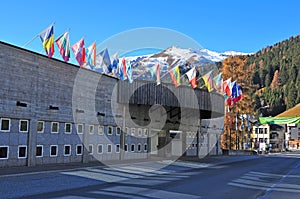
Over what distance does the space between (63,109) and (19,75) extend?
4290 mm

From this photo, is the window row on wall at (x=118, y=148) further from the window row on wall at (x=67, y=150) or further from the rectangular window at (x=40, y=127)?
the rectangular window at (x=40, y=127)

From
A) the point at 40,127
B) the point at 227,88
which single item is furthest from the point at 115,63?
the point at 227,88

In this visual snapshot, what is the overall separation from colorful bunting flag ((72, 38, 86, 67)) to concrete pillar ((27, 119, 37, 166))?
485 cm

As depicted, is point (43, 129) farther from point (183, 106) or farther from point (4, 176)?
point (183, 106)

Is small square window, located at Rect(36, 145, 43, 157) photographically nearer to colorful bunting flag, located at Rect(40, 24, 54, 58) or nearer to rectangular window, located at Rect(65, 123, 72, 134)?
rectangular window, located at Rect(65, 123, 72, 134)

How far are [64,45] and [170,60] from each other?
33.5 metres

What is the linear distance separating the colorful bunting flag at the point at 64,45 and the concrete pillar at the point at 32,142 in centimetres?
431

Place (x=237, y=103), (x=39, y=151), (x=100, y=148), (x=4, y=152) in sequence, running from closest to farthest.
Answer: (x=4, y=152)
(x=39, y=151)
(x=100, y=148)
(x=237, y=103)

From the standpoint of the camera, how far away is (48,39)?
2169 cm

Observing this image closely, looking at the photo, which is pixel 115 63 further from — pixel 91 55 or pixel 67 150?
pixel 67 150

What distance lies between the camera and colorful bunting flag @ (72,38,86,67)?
24.0 meters

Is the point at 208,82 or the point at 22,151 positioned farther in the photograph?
the point at 208,82

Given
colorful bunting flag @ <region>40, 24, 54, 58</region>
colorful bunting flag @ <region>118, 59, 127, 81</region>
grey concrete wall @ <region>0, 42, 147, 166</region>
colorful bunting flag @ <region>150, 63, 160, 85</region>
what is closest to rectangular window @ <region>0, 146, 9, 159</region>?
grey concrete wall @ <region>0, 42, 147, 166</region>

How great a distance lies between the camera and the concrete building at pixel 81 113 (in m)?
20.6
